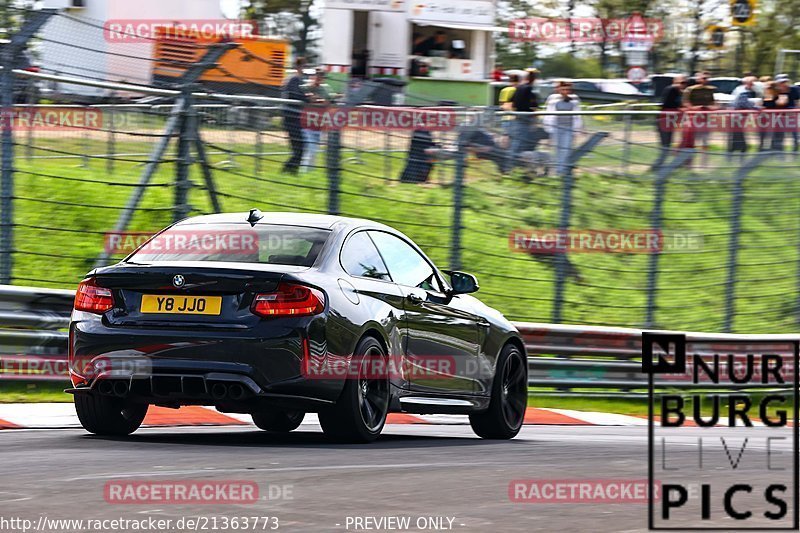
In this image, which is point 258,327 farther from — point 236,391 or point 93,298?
point 93,298

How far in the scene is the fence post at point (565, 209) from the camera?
1484cm

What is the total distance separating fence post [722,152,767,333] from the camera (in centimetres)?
1545

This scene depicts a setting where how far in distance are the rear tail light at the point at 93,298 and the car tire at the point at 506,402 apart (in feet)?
9.45

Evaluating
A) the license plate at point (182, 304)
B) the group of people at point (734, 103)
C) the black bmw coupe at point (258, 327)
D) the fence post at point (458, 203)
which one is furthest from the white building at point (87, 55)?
the group of people at point (734, 103)

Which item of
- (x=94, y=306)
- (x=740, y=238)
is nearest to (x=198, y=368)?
(x=94, y=306)

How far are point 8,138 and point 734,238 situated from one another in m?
7.28

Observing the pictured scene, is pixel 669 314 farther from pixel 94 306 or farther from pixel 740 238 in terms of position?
pixel 94 306

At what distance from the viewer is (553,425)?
40.1 feet

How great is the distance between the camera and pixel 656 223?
1534 centimetres

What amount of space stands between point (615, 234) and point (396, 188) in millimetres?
2626

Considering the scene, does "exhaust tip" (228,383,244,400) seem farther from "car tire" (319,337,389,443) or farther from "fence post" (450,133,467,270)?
"fence post" (450,133,467,270)

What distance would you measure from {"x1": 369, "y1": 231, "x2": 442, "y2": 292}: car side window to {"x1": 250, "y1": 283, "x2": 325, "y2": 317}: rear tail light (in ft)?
4.01

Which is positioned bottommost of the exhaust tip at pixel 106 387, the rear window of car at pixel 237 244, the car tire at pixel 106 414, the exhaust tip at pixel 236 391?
the car tire at pixel 106 414

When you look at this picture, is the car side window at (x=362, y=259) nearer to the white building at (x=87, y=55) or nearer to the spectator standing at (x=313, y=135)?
the white building at (x=87, y=55)
